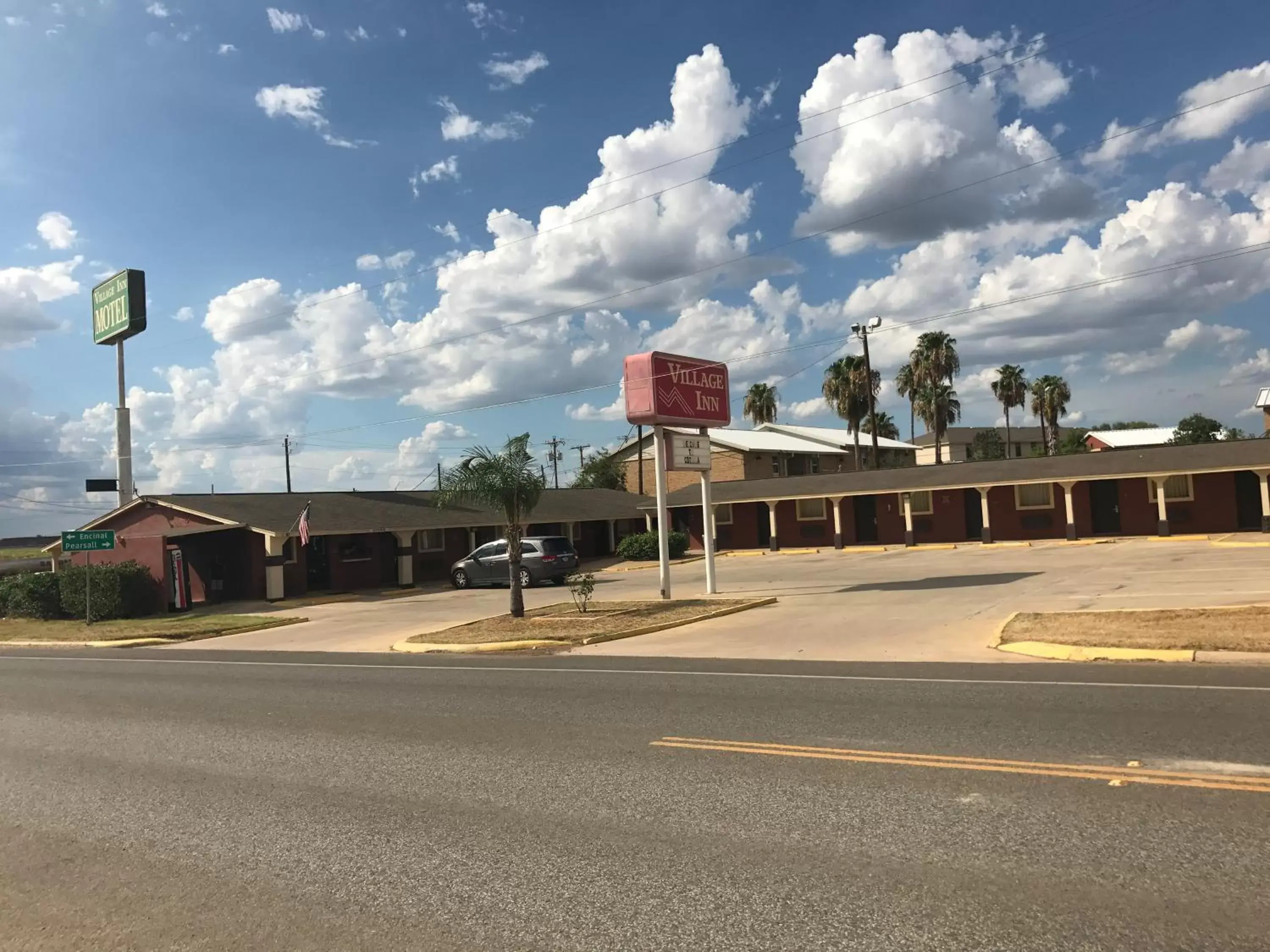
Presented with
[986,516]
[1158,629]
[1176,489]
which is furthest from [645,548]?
[1158,629]

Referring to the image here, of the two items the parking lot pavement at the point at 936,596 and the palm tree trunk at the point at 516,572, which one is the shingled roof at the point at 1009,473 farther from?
the palm tree trunk at the point at 516,572

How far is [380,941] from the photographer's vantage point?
4426 mm

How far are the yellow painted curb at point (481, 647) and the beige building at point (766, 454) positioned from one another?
1202 inches

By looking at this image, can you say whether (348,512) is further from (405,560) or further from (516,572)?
(516,572)

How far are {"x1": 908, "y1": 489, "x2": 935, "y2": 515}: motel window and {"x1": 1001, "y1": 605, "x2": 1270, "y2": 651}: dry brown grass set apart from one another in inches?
963

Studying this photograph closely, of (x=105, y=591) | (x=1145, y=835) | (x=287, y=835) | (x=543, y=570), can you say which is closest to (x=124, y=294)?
(x=105, y=591)

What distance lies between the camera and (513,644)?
17016mm

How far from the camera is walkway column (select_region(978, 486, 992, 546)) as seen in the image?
1441 inches

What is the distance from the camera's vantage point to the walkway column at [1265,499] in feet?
104

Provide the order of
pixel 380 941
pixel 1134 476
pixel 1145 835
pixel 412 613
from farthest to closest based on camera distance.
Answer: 1. pixel 1134 476
2. pixel 412 613
3. pixel 1145 835
4. pixel 380 941

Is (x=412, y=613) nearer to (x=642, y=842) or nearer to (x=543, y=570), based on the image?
(x=543, y=570)

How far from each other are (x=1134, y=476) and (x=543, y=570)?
21161mm

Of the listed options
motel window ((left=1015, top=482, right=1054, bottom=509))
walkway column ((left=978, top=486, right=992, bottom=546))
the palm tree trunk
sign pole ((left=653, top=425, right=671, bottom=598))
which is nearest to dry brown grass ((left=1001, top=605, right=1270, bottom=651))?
sign pole ((left=653, top=425, right=671, bottom=598))

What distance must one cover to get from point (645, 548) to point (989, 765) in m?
33.8
